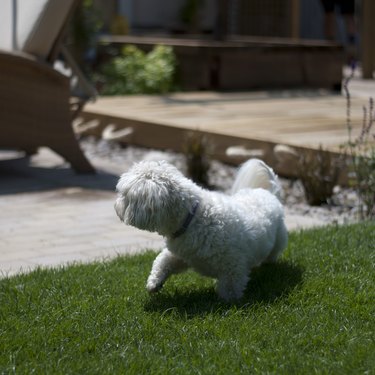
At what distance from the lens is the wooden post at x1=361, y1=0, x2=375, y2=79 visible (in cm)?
1181

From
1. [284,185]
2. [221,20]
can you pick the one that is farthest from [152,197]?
[221,20]

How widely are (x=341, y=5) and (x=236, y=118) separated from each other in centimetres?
880

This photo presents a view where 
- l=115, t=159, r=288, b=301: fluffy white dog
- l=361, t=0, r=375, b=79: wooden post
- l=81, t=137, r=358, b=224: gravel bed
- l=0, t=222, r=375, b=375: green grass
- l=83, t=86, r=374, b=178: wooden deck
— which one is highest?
l=361, t=0, r=375, b=79: wooden post

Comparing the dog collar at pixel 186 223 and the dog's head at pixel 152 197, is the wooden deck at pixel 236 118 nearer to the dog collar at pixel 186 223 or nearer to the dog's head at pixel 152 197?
the dog collar at pixel 186 223

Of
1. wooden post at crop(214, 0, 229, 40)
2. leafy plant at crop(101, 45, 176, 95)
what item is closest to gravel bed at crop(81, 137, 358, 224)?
leafy plant at crop(101, 45, 176, 95)

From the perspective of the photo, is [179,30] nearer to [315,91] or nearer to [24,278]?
[315,91]

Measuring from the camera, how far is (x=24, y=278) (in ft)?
15.4

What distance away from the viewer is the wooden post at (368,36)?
11812 mm

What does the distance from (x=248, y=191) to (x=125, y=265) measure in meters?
0.78

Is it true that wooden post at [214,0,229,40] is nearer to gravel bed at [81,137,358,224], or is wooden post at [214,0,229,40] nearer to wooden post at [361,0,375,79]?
wooden post at [361,0,375,79]

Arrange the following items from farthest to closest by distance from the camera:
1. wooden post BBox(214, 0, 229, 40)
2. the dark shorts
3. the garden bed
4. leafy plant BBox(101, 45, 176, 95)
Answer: the dark shorts → wooden post BBox(214, 0, 229, 40) → the garden bed → leafy plant BBox(101, 45, 176, 95)

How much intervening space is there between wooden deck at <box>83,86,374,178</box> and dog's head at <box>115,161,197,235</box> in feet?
10.5

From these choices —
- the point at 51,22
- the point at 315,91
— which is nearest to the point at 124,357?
the point at 51,22

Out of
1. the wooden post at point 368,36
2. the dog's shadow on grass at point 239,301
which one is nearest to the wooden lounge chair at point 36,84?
the dog's shadow on grass at point 239,301
